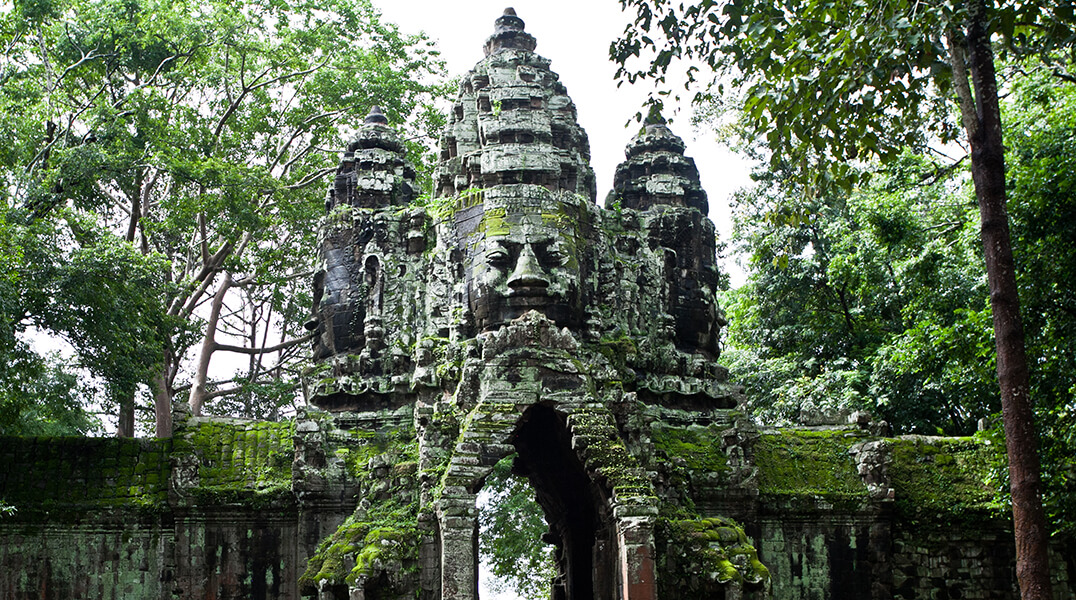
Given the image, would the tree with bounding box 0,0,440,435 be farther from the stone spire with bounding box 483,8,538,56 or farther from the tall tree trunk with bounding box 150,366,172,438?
the stone spire with bounding box 483,8,538,56

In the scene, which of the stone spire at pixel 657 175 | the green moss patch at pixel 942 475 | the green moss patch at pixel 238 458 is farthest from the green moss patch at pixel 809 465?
the green moss patch at pixel 238 458

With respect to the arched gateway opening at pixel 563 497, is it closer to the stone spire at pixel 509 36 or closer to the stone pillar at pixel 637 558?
the stone pillar at pixel 637 558

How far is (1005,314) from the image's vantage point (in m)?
11.3

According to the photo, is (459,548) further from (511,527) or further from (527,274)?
(511,527)

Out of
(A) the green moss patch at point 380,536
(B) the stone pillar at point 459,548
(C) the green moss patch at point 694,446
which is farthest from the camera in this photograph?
(C) the green moss patch at point 694,446

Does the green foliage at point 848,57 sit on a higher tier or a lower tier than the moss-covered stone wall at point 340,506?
higher

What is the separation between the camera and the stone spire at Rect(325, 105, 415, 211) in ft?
64.0

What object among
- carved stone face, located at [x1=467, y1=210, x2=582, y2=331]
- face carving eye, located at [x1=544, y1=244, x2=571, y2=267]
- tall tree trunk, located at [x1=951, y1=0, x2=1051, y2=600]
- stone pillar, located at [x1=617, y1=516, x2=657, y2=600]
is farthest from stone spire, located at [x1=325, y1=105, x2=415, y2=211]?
tall tree trunk, located at [x1=951, y1=0, x2=1051, y2=600]

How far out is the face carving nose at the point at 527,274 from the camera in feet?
54.1

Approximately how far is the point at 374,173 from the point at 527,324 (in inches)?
211

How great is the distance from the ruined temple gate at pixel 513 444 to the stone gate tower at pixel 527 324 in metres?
0.04

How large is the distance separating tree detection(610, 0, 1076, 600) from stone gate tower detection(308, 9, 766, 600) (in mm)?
4347

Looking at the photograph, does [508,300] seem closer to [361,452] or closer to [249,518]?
[361,452]

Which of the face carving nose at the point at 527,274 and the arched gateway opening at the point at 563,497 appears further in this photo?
the face carving nose at the point at 527,274
